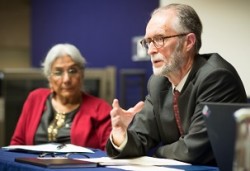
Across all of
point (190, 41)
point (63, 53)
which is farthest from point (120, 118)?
point (63, 53)

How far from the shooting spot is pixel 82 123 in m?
3.30

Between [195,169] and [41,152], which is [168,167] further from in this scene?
[41,152]

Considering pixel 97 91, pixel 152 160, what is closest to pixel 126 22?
pixel 97 91

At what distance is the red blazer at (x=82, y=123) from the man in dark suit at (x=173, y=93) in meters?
0.79

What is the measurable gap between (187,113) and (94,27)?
129 inches

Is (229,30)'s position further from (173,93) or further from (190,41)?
(173,93)

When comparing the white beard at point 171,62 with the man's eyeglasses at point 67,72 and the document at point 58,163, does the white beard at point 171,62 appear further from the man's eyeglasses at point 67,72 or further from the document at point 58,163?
the man's eyeglasses at point 67,72

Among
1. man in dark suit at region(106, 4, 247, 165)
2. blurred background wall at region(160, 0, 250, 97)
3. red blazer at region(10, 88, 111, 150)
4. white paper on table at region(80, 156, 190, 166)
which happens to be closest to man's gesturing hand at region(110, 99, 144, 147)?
man in dark suit at region(106, 4, 247, 165)

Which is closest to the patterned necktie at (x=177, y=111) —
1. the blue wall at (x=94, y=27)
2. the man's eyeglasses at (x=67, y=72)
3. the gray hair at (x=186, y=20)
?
the gray hair at (x=186, y=20)

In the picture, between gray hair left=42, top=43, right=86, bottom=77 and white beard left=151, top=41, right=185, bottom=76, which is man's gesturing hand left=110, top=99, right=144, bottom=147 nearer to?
white beard left=151, top=41, right=185, bottom=76

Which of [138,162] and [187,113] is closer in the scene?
[138,162]

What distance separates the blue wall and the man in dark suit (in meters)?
2.28

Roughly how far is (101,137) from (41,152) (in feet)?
3.27

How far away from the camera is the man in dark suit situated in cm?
214
